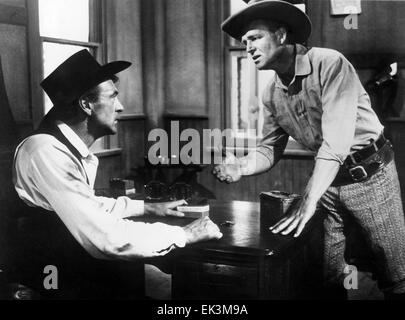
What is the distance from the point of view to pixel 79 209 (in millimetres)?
1655

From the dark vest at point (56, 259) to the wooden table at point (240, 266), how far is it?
0.31 meters

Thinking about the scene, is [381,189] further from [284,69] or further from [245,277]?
[245,277]

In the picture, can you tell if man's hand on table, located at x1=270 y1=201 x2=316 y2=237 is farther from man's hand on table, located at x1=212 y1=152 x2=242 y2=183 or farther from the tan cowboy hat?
the tan cowboy hat

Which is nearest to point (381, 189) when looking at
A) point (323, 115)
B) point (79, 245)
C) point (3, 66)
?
point (323, 115)

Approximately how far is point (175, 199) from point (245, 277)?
757mm

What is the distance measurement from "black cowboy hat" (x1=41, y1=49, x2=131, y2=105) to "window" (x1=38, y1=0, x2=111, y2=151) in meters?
1.17

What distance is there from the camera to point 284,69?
2.29 m

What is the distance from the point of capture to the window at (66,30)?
297 cm

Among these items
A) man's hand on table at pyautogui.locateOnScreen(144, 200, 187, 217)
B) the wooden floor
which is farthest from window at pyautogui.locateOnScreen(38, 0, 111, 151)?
man's hand on table at pyautogui.locateOnScreen(144, 200, 187, 217)

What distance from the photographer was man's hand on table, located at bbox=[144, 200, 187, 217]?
2.18 meters

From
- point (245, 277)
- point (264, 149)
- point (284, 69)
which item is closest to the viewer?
point (245, 277)

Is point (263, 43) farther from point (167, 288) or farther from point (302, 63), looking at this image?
point (167, 288)

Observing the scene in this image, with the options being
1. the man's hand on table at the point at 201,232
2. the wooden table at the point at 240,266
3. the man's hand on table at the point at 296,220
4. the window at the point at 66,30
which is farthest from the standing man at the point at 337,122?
the window at the point at 66,30

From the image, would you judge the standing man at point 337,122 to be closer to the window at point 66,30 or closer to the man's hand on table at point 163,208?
the man's hand on table at point 163,208
